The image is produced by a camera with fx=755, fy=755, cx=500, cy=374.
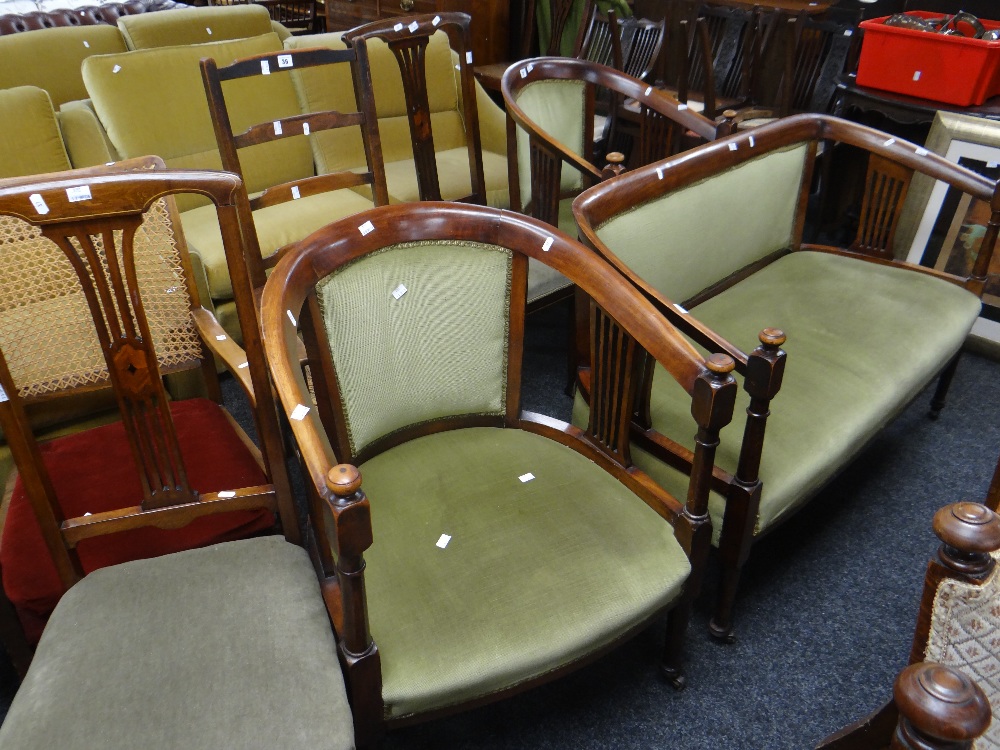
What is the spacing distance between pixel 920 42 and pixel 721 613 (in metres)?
2.00

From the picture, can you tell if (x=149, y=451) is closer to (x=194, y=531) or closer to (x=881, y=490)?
(x=194, y=531)

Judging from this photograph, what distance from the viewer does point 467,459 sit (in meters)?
1.25

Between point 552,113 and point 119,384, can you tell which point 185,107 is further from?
point 119,384

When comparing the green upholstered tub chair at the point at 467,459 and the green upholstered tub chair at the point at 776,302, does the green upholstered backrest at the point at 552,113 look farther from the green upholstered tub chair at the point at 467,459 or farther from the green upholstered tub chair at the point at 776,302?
the green upholstered tub chair at the point at 467,459

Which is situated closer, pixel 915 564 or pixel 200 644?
pixel 200 644

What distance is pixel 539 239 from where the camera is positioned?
1.18m

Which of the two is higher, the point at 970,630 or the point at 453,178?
the point at 970,630

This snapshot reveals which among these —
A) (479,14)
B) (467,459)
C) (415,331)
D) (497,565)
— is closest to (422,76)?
(415,331)

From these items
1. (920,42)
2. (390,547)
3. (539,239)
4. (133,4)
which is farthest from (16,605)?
(133,4)

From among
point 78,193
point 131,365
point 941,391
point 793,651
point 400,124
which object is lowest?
point 793,651

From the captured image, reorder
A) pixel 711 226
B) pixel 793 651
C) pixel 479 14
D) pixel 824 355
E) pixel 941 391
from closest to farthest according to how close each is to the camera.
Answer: pixel 793 651
pixel 824 355
pixel 711 226
pixel 941 391
pixel 479 14

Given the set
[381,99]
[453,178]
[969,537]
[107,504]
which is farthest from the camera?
[381,99]

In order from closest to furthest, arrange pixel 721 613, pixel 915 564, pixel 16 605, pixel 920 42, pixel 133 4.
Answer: pixel 16 605 < pixel 721 613 < pixel 915 564 < pixel 920 42 < pixel 133 4

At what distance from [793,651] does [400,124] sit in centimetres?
214
